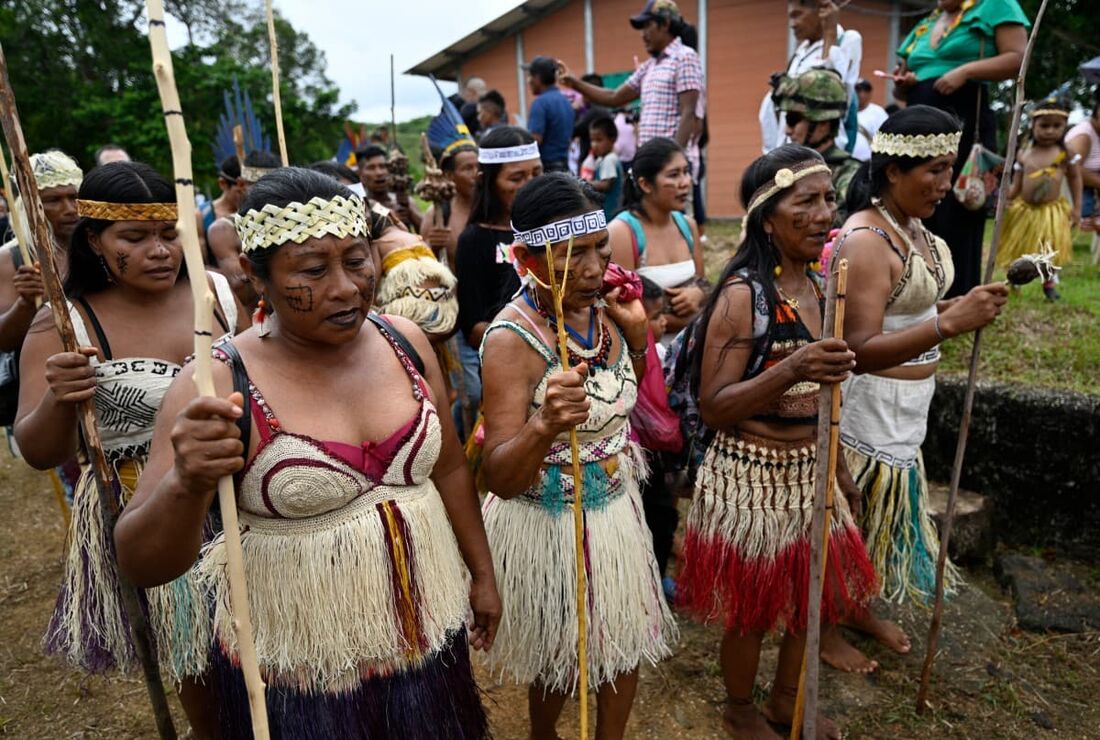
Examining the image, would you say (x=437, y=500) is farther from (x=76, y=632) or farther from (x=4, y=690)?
(x=4, y=690)

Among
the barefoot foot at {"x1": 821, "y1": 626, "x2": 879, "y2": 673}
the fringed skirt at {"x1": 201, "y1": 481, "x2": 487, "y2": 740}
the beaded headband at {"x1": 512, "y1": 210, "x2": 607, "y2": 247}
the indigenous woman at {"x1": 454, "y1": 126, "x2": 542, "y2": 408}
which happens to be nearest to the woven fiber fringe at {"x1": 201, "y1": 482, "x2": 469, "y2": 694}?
the fringed skirt at {"x1": 201, "y1": 481, "x2": 487, "y2": 740}

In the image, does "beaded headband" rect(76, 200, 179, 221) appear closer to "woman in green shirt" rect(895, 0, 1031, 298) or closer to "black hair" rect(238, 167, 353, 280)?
"black hair" rect(238, 167, 353, 280)

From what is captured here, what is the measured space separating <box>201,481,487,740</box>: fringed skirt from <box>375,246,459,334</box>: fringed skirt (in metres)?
1.92

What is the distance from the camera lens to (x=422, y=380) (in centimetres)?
197

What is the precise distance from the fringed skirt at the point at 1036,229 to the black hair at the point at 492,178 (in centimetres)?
586

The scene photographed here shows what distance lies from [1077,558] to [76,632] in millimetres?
4677

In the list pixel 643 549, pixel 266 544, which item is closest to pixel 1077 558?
pixel 643 549

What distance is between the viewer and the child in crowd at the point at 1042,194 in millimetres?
7719

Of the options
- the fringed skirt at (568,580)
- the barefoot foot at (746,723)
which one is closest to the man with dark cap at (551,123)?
the fringed skirt at (568,580)

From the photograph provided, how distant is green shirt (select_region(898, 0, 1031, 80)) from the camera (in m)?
4.39

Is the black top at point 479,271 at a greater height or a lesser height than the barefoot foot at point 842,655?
greater

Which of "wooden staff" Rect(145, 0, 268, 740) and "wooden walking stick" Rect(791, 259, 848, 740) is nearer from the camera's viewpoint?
"wooden staff" Rect(145, 0, 268, 740)

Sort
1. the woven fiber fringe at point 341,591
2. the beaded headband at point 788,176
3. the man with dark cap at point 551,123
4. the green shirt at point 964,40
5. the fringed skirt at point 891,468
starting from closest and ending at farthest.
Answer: the woven fiber fringe at point 341,591 → the beaded headband at point 788,176 → the fringed skirt at point 891,468 → the green shirt at point 964,40 → the man with dark cap at point 551,123

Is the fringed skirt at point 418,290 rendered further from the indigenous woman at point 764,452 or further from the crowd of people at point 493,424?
the indigenous woman at point 764,452
